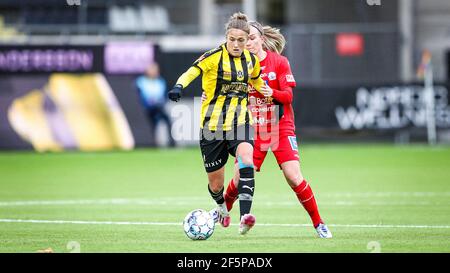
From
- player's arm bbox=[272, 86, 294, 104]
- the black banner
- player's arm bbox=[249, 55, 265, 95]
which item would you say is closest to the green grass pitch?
player's arm bbox=[272, 86, 294, 104]

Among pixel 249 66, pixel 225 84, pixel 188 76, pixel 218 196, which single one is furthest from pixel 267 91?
pixel 218 196

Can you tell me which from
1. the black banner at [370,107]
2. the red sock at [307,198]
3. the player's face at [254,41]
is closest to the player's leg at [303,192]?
the red sock at [307,198]

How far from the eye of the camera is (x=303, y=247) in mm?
9836

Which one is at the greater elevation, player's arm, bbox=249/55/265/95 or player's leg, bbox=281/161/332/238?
player's arm, bbox=249/55/265/95

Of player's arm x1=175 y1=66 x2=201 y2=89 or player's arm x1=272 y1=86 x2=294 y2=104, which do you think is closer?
player's arm x1=175 y1=66 x2=201 y2=89

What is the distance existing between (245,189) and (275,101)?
1.16m

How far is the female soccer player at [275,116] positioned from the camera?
11.1 metres

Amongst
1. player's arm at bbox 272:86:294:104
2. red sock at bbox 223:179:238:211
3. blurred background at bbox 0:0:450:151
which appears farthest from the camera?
blurred background at bbox 0:0:450:151

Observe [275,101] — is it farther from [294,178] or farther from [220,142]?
[294,178]

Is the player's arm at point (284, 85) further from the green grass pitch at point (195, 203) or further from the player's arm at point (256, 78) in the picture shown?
the green grass pitch at point (195, 203)

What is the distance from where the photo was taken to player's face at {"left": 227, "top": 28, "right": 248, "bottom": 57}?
10.9 m

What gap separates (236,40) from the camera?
35.9 feet

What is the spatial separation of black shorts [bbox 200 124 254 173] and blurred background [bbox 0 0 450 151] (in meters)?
16.8

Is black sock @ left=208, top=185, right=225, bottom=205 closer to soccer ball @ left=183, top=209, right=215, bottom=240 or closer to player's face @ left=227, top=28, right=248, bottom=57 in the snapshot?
soccer ball @ left=183, top=209, right=215, bottom=240
